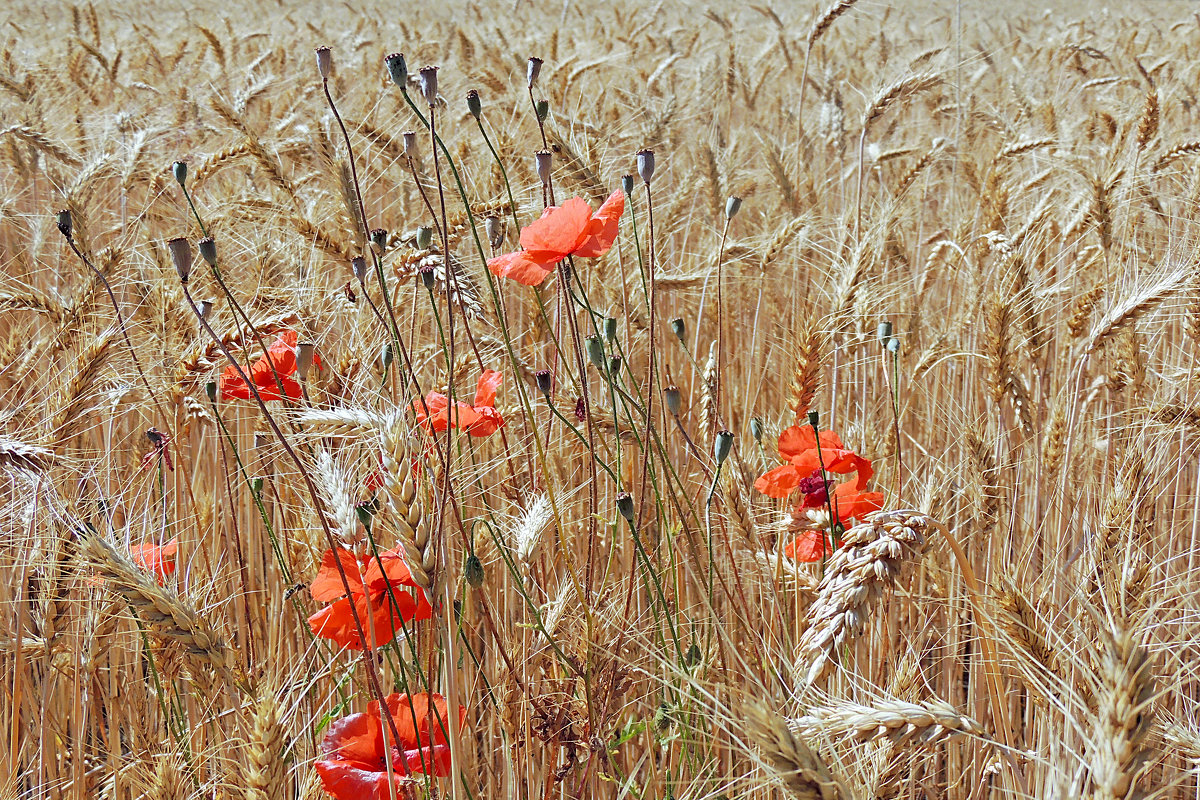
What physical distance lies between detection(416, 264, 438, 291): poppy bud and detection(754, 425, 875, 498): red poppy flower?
1.52 feet

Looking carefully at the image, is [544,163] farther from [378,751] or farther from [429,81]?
[378,751]

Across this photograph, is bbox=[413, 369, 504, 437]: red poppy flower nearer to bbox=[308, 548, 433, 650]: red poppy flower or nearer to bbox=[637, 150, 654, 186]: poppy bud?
bbox=[308, 548, 433, 650]: red poppy flower

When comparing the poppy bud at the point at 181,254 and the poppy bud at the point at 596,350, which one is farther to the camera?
the poppy bud at the point at 596,350

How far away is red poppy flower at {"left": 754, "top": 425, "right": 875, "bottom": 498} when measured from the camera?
45.0 inches

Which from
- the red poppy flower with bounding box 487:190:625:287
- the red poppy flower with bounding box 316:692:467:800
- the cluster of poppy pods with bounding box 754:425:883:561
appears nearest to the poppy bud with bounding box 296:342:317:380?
the red poppy flower with bounding box 487:190:625:287

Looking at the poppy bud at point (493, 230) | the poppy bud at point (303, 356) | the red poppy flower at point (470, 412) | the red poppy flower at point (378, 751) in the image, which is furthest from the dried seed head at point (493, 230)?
the red poppy flower at point (378, 751)

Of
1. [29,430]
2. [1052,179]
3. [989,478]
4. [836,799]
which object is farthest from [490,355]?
[1052,179]

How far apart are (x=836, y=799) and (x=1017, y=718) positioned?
3.29 feet

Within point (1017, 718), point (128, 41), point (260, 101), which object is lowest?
point (1017, 718)

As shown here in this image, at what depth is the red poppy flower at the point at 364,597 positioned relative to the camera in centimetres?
92

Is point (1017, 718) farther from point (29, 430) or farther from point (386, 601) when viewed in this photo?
point (29, 430)

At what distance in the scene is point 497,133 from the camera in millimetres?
1628

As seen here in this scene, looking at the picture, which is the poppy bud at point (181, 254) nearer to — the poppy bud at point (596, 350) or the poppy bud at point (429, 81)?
the poppy bud at point (429, 81)

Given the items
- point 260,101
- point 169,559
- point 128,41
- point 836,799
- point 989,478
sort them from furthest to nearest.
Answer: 1. point 128,41
2. point 260,101
3. point 989,478
4. point 169,559
5. point 836,799
